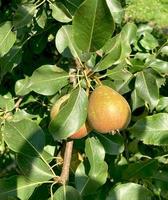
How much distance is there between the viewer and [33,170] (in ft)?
3.75

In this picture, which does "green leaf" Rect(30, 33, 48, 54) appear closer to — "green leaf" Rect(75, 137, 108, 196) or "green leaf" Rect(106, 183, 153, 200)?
"green leaf" Rect(75, 137, 108, 196)

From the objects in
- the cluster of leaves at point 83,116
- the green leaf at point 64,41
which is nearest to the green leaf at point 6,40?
the cluster of leaves at point 83,116

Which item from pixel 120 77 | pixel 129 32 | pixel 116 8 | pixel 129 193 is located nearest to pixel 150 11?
pixel 129 32

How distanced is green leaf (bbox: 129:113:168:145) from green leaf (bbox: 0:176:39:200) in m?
0.29

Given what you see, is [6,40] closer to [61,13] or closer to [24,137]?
[61,13]

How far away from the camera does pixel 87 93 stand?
107 cm

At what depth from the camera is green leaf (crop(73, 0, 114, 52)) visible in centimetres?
91

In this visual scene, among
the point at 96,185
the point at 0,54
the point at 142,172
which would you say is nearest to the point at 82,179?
the point at 96,185

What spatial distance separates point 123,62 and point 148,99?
134 mm

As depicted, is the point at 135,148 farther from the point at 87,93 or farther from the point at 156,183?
the point at 87,93

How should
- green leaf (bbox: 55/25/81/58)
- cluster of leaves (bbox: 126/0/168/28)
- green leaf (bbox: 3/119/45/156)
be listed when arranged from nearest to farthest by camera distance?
green leaf (bbox: 3/119/45/156) → green leaf (bbox: 55/25/81/58) → cluster of leaves (bbox: 126/0/168/28)

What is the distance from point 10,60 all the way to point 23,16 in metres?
0.25

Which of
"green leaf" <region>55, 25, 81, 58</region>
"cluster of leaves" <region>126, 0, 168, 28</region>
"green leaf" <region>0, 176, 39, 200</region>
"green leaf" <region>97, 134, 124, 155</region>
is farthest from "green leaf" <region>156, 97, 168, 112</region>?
"cluster of leaves" <region>126, 0, 168, 28</region>

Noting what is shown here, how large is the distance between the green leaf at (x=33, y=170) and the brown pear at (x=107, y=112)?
0.20 metres
